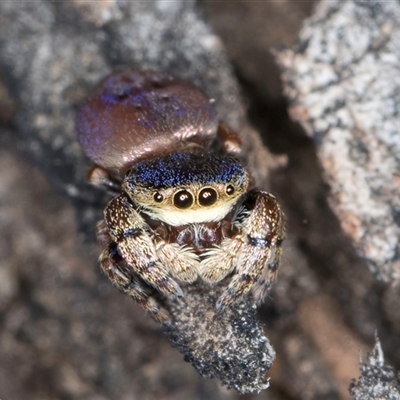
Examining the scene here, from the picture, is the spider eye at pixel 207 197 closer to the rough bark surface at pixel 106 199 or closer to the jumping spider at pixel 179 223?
the jumping spider at pixel 179 223

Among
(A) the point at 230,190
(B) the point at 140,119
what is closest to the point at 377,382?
(A) the point at 230,190

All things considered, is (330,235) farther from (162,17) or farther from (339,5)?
(162,17)

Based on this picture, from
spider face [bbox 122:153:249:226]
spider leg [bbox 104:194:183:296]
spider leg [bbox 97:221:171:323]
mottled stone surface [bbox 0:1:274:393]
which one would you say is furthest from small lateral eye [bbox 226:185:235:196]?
mottled stone surface [bbox 0:1:274:393]

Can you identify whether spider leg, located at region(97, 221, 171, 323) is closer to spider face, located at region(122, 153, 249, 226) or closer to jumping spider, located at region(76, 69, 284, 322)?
jumping spider, located at region(76, 69, 284, 322)

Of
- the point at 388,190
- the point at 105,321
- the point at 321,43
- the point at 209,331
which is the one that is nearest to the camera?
the point at 209,331

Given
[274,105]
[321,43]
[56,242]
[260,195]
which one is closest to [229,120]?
[274,105]

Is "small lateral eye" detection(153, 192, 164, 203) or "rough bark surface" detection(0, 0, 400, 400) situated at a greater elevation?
"small lateral eye" detection(153, 192, 164, 203)
